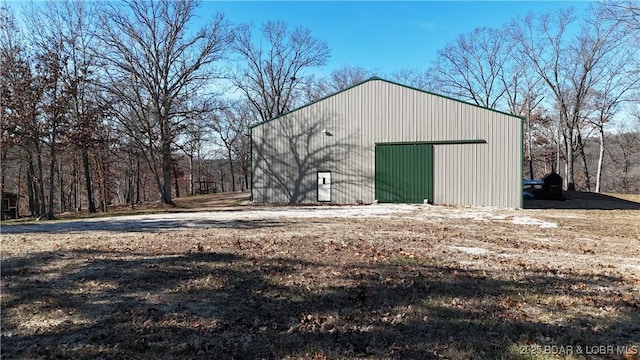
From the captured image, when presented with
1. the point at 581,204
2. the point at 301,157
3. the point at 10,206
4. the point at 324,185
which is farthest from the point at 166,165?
the point at 581,204

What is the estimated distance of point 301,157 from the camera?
20.3 meters

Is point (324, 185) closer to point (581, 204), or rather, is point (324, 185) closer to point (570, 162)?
point (581, 204)

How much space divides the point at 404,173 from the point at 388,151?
1.38 metres

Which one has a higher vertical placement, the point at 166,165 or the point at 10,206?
the point at 166,165

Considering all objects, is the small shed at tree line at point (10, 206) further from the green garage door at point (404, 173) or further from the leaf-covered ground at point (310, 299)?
the green garage door at point (404, 173)

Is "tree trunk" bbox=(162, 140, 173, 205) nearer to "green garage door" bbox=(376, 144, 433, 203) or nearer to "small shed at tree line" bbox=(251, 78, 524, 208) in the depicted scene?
"small shed at tree line" bbox=(251, 78, 524, 208)

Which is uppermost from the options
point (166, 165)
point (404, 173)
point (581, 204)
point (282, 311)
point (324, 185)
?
point (166, 165)

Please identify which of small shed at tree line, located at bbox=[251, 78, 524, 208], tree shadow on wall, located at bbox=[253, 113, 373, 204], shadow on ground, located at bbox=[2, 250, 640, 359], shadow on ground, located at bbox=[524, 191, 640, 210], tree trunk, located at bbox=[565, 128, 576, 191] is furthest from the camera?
tree trunk, located at bbox=[565, 128, 576, 191]

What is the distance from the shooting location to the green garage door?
18.2 meters

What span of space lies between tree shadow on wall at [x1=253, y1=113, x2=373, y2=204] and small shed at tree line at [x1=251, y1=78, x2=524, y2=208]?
2.1 inches

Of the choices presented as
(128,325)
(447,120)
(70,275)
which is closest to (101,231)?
(70,275)

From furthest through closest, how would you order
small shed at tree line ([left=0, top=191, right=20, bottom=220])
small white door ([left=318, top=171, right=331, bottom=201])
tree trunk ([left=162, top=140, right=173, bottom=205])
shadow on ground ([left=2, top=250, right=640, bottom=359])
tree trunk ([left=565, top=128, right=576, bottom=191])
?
tree trunk ([left=565, top=128, right=576, bottom=191]) → small shed at tree line ([left=0, top=191, right=20, bottom=220]) → tree trunk ([left=162, top=140, right=173, bottom=205]) → small white door ([left=318, top=171, right=331, bottom=201]) → shadow on ground ([left=2, top=250, right=640, bottom=359])

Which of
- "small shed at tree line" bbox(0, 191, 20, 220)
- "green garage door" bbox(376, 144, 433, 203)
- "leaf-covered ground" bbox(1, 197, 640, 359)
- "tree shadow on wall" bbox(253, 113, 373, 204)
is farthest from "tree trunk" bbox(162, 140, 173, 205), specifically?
"leaf-covered ground" bbox(1, 197, 640, 359)

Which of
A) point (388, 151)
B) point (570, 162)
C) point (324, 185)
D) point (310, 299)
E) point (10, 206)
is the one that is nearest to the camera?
point (310, 299)
